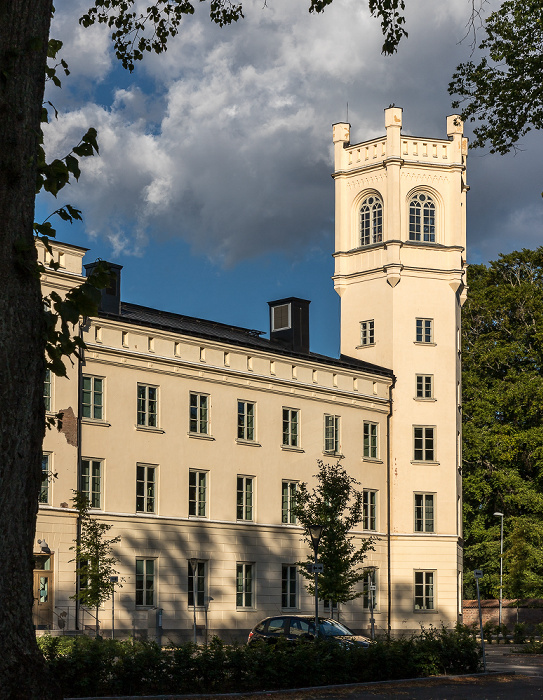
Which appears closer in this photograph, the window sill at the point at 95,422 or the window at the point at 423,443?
the window sill at the point at 95,422

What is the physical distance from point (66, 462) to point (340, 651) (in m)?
19.5

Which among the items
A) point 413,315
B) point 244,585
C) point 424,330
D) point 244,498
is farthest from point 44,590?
point 424,330

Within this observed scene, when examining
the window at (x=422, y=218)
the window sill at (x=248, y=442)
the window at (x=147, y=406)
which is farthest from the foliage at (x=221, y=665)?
the window at (x=422, y=218)

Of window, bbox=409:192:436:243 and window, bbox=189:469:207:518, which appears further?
window, bbox=409:192:436:243

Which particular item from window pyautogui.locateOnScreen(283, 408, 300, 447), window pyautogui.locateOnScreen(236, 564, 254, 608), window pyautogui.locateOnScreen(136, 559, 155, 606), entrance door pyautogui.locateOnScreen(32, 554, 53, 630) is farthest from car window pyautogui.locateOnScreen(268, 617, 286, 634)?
window pyautogui.locateOnScreen(283, 408, 300, 447)

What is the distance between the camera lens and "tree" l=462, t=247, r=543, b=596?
62.7 m

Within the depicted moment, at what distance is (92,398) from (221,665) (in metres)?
23.0

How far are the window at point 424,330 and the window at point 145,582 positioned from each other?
20500 mm

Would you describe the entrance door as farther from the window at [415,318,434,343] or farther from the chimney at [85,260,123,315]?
the window at [415,318,434,343]

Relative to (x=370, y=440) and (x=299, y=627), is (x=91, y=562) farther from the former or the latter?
(x=370, y=440)

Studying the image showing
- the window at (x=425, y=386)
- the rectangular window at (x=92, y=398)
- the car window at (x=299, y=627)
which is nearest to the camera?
the car window at (x=299, y=627)

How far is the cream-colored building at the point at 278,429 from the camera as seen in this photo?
142 feet

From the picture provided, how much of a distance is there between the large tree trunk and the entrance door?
32.4 m

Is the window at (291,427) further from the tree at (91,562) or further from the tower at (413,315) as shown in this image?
the tree at (91,562)
